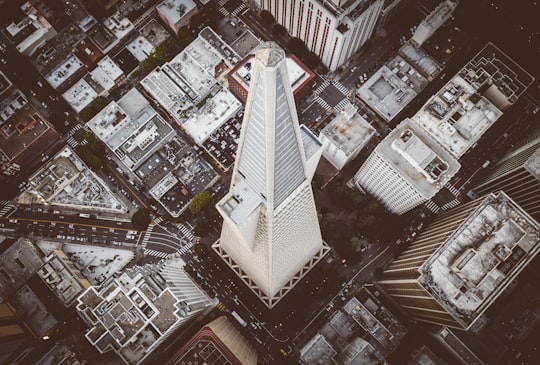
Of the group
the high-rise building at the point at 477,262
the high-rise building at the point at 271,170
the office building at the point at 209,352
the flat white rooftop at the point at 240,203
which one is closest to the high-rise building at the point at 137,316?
the office building at the point at 209,352

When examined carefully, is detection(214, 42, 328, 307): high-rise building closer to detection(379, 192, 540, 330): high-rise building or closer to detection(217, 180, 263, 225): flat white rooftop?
detection(217, 180, 263, 225): flat white rooftop

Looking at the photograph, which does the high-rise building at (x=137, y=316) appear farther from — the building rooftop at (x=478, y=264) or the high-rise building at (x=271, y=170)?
the building rooftop at (x=478, y=264)

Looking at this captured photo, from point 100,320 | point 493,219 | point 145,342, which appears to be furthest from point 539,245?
point 100,320

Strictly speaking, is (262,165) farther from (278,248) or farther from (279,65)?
(278,248)

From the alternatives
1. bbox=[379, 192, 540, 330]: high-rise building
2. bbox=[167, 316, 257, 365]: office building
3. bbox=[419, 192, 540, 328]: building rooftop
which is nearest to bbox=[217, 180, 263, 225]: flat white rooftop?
bbox=[167, 316, 257, 365]: office building

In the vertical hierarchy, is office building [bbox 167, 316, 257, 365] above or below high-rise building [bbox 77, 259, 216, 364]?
below

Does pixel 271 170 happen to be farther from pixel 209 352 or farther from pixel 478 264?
pixel 478 264
